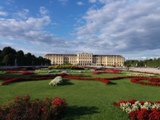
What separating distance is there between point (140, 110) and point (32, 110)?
2.80 metres

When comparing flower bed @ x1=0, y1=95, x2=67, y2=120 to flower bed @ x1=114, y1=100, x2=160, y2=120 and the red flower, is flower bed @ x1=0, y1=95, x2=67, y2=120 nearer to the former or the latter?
flower bed @ x1=114, y1=100, x2=160, y2=120

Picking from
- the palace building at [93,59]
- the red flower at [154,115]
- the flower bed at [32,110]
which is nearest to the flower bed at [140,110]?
the red flower at [154,115]

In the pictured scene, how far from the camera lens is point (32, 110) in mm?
4797

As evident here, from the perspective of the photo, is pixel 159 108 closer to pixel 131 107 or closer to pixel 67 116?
pixel 131 107

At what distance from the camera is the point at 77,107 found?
20.1 ft

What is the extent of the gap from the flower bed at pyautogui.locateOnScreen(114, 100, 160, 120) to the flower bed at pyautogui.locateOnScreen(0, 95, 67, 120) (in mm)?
1826

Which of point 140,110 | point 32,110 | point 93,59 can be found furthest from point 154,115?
point 93,59

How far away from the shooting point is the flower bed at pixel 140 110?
4.87 metres

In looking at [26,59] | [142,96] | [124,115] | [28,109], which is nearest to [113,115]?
[124,115]

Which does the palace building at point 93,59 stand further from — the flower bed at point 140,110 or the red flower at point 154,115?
the red flower at point 154,115

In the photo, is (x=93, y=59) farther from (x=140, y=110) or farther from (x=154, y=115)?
(x=154, y=115)

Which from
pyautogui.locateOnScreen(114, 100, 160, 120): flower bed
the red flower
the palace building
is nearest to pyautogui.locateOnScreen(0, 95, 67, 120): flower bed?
pyautogui.locateOnScreen(114, 100, 160, 120): flower bed

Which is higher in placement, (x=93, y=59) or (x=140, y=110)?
(x=93, y=59)

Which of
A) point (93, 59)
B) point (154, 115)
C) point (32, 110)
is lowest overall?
point (154, 115)
